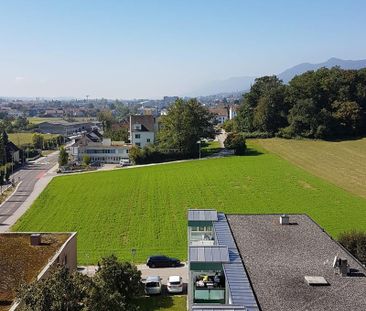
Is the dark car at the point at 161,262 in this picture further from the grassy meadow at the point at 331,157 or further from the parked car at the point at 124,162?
the parked car at the point at 124,162

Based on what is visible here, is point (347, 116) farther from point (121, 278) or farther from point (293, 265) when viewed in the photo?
point (293, 265)

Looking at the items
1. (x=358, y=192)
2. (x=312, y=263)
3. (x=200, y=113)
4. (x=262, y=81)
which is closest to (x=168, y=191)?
(x=358, y=192)

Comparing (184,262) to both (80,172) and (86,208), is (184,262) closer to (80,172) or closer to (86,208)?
(86,208)

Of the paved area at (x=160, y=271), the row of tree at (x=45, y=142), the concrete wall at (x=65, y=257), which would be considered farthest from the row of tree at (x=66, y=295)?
the row of tree at (x=45, y=142)

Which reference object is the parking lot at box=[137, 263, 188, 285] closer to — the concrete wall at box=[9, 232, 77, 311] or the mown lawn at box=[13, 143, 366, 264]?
the mown lawn at box=[13, 143, 366, 264]

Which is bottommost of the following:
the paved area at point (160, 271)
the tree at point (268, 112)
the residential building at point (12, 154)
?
the paved area at point (160, 271)

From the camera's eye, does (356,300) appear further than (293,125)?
No
